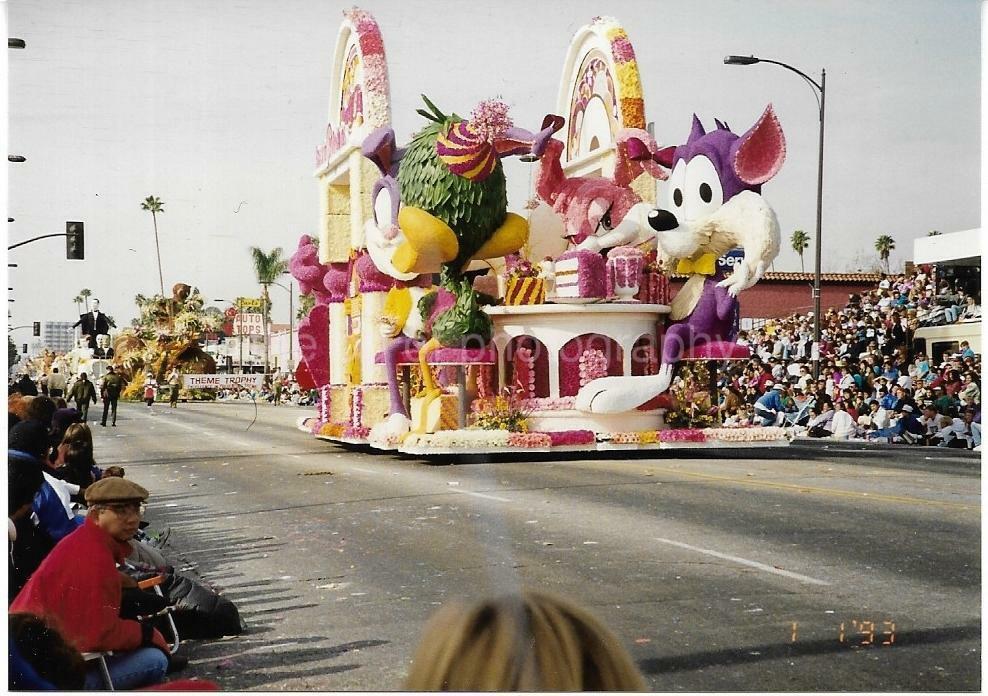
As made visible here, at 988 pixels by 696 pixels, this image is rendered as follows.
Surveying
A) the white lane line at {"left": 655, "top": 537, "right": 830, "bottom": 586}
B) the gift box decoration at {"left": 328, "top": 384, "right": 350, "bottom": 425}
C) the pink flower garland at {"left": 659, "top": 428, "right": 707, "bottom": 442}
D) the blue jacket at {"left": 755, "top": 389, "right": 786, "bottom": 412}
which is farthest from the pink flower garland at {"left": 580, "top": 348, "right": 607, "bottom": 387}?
the white lane line at {"left": 655, "top": 537, "right": 830, "bottom": 586}

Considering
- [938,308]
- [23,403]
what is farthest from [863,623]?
[938,308]

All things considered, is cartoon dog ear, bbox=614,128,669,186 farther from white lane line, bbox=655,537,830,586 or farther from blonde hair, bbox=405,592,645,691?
blonde hair, bbox=405,592,645,691

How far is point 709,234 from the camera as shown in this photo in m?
18.3

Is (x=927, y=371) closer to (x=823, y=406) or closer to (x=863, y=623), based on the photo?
(x=823, y=406)

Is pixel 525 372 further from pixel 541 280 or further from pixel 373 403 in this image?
pixel 373 403

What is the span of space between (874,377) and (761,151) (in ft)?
23.7

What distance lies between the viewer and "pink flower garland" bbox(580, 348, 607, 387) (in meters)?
18.7

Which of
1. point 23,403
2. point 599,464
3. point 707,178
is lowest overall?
point 599,464

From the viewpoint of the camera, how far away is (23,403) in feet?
24.8

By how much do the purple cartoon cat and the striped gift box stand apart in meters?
1.60

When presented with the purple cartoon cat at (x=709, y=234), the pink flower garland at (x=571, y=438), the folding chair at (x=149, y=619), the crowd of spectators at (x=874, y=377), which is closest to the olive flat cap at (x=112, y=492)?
the folding chair at (x=149, y=619)

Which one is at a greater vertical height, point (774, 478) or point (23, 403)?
point (23, 403)

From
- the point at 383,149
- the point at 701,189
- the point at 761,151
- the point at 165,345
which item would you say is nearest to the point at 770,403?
Result: the point at 701,189

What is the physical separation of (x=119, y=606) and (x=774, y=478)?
10.4 metres
